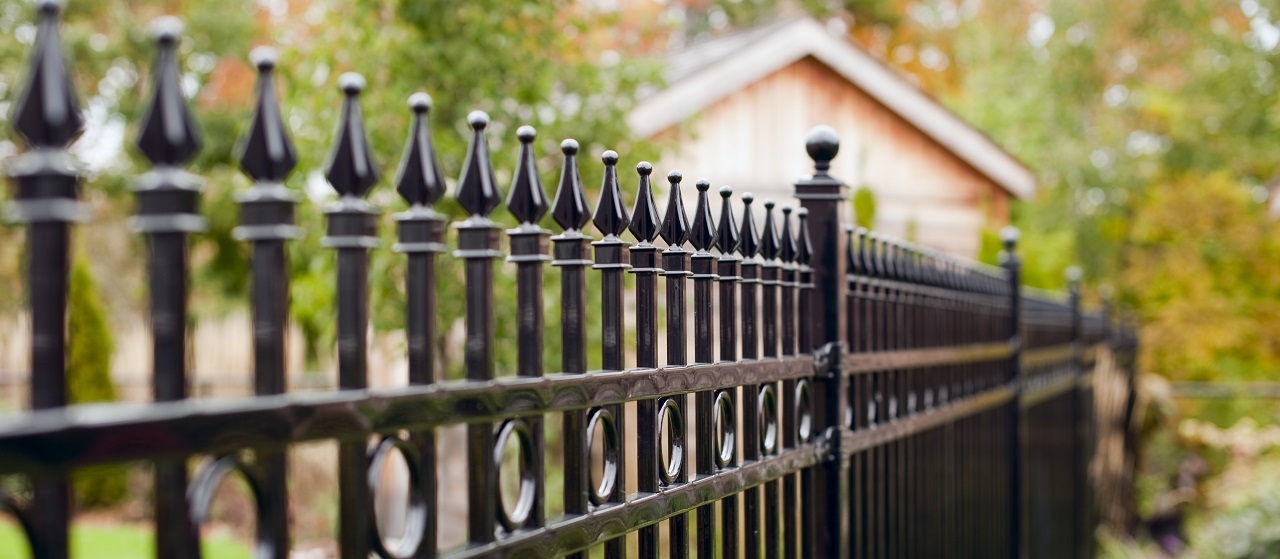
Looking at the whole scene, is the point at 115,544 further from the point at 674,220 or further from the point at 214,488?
the point at 214,488

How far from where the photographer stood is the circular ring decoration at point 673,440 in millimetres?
1977

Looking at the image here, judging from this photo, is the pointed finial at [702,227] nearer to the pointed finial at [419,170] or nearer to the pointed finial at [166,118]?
the pointed finial at [419,170]

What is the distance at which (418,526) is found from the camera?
1327mm

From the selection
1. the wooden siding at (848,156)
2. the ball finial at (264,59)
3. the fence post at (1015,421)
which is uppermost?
the wooden siding at (848,156)

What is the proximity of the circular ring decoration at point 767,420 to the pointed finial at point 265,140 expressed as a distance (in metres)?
1.44

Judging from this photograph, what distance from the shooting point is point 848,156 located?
38.8 feet

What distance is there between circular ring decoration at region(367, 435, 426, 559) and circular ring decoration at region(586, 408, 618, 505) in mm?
383

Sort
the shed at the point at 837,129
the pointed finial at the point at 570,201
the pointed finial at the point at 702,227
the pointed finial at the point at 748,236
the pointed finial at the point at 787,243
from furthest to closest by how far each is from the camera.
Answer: the shed at the point at 837,129 → the pointed finial at the point at 787,243 → the pointed finial at the point at 748,236 → the pointed finial at the point at 702,227 → the pointed finial at the point at 570,201

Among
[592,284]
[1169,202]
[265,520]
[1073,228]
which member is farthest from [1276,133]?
[265,520]

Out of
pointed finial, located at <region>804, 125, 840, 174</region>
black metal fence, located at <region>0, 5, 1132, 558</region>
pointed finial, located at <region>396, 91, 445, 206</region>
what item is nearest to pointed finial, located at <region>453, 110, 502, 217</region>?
black metal fence, located at <region>0, 5, 1132, 558</region>

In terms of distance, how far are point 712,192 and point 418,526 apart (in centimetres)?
874

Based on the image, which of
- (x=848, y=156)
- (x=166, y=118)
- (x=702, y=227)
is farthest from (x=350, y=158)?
(x=848, y=156)

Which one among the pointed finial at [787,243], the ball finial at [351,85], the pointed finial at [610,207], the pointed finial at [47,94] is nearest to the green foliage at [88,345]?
the pointed finial at [787,243]

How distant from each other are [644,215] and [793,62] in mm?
9831
